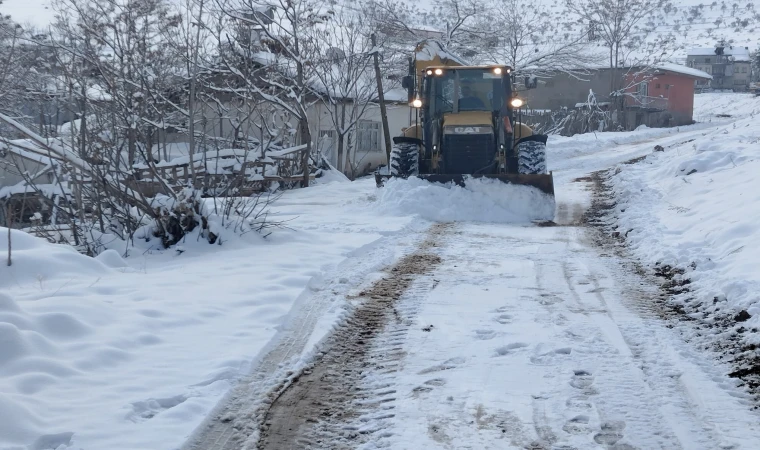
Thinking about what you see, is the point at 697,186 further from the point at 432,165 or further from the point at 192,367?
the point at 192,367

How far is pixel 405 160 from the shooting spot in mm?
14148

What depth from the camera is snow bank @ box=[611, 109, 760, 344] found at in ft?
22.0

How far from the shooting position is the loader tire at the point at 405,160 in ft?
46.3

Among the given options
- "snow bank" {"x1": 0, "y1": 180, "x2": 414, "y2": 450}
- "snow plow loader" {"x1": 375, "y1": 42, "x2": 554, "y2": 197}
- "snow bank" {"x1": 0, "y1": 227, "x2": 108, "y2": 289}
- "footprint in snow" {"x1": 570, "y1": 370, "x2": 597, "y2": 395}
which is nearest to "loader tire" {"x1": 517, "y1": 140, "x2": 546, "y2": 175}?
"snow plow loader" {"x1": 375, "y1": 42, "x2": 554, "y2": 197}

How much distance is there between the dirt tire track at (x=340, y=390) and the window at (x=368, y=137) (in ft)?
77.6

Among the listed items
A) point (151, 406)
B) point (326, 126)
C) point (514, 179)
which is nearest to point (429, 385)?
point (151, 406)

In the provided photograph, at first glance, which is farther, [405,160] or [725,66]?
[725,66]

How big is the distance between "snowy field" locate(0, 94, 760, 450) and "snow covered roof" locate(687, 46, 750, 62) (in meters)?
80.5

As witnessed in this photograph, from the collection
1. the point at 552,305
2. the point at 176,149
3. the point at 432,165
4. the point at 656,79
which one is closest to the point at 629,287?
the point at 552,305

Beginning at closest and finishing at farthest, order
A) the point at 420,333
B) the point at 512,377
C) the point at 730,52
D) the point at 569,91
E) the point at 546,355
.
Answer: the point at 512,377, the point at 546,355, the point at 420,333, the point at 569,91, the point at 730,52

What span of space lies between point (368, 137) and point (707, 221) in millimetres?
21865

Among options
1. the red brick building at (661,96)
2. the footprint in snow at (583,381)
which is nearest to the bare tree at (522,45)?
the red brick building at (661,96)

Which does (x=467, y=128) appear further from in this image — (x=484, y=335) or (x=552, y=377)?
(x=552, y=377)

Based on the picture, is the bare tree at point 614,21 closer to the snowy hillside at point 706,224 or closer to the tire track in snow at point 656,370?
the snowy hillside at point 706,224
